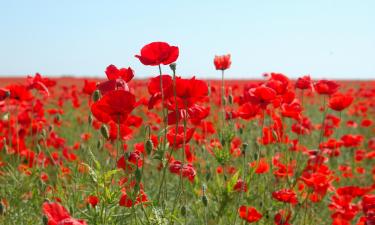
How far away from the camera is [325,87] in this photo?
315cm

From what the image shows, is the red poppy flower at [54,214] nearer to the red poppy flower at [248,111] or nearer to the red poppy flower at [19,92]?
the red poppy flower at [248,111]

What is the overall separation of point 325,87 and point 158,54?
158 centimetres

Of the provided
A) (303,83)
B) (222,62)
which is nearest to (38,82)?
(222,62)

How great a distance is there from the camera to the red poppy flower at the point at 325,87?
3.14 meters

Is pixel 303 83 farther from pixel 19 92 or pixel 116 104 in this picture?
pixel 19 92

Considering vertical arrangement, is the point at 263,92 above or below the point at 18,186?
above

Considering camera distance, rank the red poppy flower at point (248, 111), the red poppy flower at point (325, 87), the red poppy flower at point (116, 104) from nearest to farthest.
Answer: the red poppy flower at point (116, 104) < the red poppy flower at point (248, 111) < the red poppy flower at point (325, 87)

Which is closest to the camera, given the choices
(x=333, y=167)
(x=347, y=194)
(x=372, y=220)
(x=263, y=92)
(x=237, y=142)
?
(x=372, y=220)

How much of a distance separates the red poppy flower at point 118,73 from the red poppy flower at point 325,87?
1.53 meters

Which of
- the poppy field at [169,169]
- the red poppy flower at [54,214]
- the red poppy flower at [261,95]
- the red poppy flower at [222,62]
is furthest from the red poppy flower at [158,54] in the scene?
the red poppy flower at [222,62]

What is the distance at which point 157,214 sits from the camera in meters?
1.90

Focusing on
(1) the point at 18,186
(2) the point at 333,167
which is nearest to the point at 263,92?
(1) the point at 18,186

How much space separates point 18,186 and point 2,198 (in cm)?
12

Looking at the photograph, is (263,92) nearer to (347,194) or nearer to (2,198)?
(347,194)
